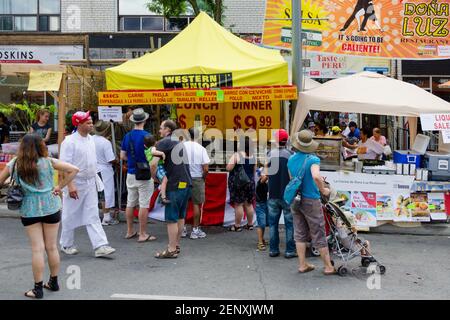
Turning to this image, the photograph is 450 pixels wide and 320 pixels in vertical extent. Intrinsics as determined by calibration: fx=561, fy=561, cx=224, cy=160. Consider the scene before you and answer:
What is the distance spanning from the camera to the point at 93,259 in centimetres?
731

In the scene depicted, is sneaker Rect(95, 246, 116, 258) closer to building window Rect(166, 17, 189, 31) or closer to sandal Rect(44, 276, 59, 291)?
sandal Rect(44, 276, 59, 291)

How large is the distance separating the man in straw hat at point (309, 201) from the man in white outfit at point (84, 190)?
8.31ft

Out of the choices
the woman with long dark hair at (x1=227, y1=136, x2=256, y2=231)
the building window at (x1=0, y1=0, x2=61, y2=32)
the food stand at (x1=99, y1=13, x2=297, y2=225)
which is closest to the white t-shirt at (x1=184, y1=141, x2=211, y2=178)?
the woman with long dark hair at (x1=227, y1=136, x2=256, y2=231)

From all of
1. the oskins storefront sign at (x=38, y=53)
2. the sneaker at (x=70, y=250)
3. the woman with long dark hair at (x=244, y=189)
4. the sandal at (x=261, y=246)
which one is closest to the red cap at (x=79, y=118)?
the sneaker at (x=70, y=250)

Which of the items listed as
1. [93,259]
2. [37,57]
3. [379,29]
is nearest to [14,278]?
[93,259]

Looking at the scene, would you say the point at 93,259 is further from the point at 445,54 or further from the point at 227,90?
the point at 445,54

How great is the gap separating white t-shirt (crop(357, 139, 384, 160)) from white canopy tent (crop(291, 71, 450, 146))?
1922 millimetres

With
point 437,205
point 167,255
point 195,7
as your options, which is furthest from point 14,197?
point 195,7

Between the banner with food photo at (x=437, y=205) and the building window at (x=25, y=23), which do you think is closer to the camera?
the banner with food photo at (x=437, y=205)

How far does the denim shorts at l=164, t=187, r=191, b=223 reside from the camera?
7.23 metres

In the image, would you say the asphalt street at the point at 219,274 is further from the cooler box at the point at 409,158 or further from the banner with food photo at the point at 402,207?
the cooler box at the point at 409,158

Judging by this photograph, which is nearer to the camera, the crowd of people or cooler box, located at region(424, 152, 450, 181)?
the crowd of people

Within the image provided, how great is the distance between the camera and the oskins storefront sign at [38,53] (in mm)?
18641

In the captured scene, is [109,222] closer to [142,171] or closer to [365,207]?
[142,171]
